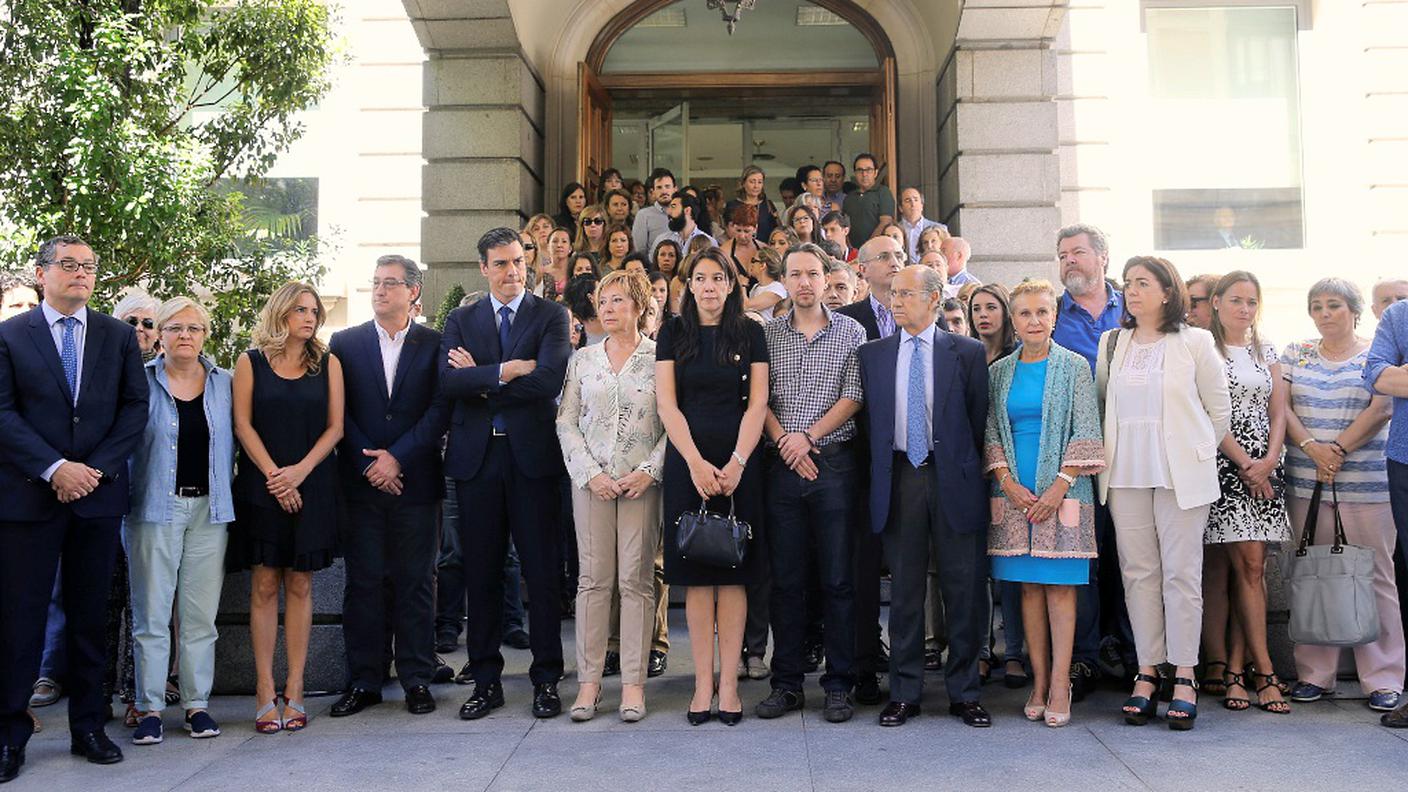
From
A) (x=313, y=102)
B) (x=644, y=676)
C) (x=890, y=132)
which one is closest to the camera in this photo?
(x=644, y=676)

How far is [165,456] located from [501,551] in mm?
1660

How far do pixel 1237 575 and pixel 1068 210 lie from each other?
859 centimetres

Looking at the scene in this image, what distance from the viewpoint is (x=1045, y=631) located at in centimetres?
593

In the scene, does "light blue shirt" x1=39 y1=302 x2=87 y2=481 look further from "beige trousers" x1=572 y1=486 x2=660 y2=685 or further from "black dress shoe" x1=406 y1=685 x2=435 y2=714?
"beige trousers" x1=572 y1=486 x2=660 y2=685

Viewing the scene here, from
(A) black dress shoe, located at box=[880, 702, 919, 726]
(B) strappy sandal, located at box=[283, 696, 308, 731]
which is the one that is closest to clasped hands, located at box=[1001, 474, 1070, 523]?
(A) black dress shoe, located at box=[880, 702, 919, 726]

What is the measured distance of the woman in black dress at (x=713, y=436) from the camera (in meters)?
5.84

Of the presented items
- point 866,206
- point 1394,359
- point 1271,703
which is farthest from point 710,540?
point 866,206

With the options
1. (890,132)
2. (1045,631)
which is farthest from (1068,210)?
(1045,631)

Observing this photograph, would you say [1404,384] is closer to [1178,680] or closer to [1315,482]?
[1315,482]

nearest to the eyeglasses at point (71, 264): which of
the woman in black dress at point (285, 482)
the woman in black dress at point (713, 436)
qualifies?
the woman in black dress at point (285, 482)

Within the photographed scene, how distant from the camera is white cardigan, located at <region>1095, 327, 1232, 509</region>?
5738mm

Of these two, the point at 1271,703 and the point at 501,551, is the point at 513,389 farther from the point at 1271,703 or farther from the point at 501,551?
the point at 1271,703

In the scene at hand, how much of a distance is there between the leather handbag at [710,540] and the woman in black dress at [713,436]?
14 centimetres

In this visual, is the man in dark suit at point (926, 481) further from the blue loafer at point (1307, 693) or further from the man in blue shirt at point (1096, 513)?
the blue loafer at point (1307, 693)
